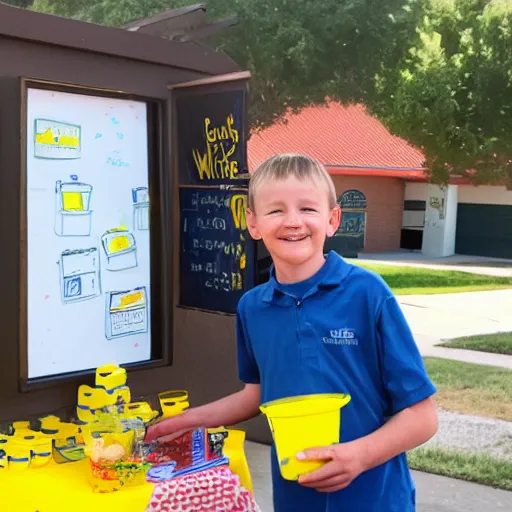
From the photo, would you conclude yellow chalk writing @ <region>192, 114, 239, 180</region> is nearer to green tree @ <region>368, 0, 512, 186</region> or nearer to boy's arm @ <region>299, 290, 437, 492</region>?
boy's arm @ <region>299, 290, 437, 492</region>

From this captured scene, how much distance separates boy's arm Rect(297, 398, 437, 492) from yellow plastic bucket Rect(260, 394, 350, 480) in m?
0.03

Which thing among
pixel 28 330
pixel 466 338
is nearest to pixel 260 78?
pixel 466 338

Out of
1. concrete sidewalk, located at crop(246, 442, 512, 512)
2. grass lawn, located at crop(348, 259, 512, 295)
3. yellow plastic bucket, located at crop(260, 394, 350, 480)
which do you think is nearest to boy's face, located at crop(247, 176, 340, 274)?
yellow plastic bucket, located at crop(260, 394, 350, 480)

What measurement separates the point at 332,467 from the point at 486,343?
30.1ft

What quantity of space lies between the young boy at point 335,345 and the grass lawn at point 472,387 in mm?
5286

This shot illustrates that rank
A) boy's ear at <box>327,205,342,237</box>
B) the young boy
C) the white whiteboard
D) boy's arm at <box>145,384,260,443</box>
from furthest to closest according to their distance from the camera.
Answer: the white whiteboard → boy's arm at <box>145,384,260,443</box> → boy's ear at <box>327,205,342,237</box> → the young boy

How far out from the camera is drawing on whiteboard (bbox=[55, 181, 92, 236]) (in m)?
3.97

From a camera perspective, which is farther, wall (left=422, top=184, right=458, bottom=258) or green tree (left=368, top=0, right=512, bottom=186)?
wall (left=422, top=184, right=458, bottom=258)

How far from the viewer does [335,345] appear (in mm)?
1998

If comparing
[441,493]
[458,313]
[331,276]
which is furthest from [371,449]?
[458,313]

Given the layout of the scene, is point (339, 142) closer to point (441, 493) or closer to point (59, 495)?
point (441, 493)

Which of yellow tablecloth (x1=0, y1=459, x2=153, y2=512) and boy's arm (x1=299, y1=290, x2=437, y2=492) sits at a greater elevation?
boy's arm (x1=299, y1=290, x2=437, y2=492)

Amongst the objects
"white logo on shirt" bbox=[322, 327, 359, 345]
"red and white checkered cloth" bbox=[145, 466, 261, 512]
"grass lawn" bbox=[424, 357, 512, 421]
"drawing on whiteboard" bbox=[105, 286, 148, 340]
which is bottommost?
"grass lawn" bbox=[424, 357, 512, 421]

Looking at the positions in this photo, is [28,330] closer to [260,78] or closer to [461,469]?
[461,469]
